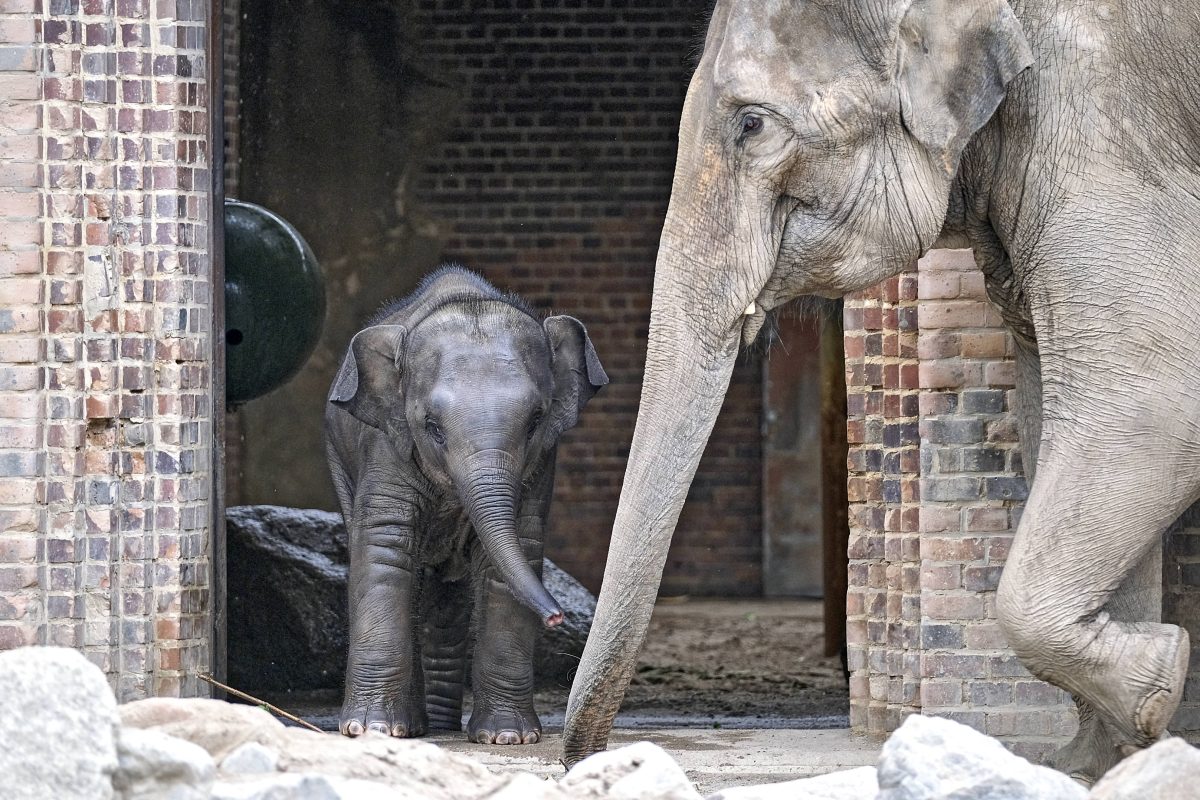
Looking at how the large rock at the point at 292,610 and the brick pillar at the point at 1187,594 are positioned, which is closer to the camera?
the brick pillar at the point at 1187,594

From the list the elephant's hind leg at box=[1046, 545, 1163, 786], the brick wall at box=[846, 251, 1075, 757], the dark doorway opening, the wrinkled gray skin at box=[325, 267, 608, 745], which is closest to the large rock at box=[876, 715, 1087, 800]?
the elephant's hind leg at box=[1046, 545, 1163, 786]

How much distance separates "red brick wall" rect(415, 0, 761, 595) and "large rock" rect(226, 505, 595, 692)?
5.18 meters

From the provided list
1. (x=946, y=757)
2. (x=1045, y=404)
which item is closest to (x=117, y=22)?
(x=1045, y=404)

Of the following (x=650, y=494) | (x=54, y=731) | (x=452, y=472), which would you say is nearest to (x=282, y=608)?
(x=452, y=472)

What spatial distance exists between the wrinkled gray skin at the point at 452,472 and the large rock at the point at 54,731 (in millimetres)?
2880

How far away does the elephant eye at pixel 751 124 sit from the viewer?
4.21 m

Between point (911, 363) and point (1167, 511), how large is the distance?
6.71 ft

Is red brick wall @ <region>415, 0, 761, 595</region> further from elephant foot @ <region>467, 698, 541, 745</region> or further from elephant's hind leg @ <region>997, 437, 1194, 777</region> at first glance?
elephant's hind leg @ <region>997, 437, 1194, 777</region>

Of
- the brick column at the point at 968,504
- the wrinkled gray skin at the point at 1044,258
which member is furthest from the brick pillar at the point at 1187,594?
the wrinkled gray skin at the point at 1044,258

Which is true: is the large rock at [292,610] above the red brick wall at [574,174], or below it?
below

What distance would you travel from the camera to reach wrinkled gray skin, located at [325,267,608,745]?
21.3 feet

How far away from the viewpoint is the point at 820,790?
3920 mm

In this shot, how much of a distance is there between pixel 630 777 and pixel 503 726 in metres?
3.03

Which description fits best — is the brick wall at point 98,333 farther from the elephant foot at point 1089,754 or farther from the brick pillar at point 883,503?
the elephant foot at point 1089,754
